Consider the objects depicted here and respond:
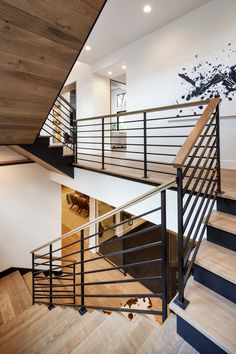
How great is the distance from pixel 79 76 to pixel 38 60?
563cm

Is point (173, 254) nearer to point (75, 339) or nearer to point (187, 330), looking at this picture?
point (75, 339)

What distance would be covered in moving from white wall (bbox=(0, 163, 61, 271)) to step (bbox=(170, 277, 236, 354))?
14.8ft

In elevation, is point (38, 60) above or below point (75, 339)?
above

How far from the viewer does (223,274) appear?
4.55ft

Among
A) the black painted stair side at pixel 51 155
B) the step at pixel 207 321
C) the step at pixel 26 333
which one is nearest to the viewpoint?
the step at pixel 207 321

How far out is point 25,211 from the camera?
202 inches

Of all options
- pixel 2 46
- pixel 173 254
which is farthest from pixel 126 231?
pixel 2 46

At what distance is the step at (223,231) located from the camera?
1680mm

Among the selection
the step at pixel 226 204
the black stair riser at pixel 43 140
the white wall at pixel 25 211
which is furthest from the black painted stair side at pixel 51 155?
the step at pixel 226 204

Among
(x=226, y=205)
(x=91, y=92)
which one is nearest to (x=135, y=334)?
(x=226, y=205)

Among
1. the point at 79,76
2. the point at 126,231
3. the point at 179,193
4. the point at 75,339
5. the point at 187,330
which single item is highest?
the point at 79,76

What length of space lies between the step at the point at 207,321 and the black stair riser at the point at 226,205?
822 millimetres

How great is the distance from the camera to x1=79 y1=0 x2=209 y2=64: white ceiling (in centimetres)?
372

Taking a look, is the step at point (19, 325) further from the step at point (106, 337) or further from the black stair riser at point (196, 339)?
the black stair riser at point (196, 339)
